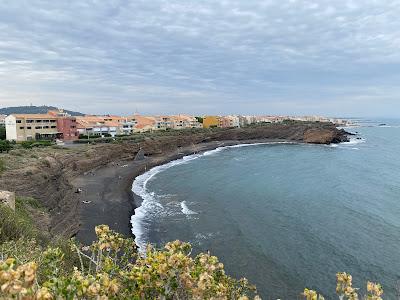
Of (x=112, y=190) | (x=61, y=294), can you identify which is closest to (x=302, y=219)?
(x=112, y=190)

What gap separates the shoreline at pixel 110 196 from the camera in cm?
3162

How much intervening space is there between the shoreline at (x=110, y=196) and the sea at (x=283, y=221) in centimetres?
126

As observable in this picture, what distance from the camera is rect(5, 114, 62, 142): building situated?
3185 inches

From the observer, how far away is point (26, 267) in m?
3.74

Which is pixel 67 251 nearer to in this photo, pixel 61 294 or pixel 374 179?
pixel 61 294

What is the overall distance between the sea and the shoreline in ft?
4.15

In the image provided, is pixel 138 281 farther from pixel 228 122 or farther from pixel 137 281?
pixel 228 122

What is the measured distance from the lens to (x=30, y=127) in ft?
273

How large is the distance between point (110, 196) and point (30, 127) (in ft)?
166

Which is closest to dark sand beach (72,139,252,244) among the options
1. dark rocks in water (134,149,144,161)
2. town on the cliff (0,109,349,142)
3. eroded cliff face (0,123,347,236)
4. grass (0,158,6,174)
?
eroded cliff face (0,123,347,236)

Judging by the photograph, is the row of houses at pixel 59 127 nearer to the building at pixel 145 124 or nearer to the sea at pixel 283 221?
the building at pixel 145 124

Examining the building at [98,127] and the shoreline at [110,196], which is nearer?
the shoreline at [110,196]

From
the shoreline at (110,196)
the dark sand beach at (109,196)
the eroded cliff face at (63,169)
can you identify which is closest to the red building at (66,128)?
the eroded cliff face at (63,169)

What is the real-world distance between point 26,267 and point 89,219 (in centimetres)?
3069
